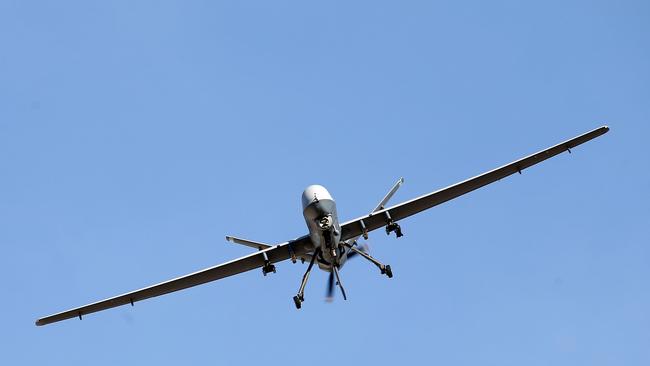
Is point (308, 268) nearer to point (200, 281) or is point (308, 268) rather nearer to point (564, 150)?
point (200, 281)

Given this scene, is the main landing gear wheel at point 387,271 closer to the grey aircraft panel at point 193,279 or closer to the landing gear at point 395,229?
the landing gear at point 395,229

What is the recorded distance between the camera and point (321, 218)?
38562 millimetres

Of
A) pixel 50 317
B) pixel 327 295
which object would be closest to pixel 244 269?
pixel 327 295

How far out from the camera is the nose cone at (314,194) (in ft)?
126

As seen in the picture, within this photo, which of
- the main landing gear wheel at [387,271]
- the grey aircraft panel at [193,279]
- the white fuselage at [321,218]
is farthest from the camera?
the grey aircraft panel at [193,279]

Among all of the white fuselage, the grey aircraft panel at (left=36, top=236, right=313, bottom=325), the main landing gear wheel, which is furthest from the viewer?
the grey aircraft panel at (left=36, top=236, right=313, bottom=325)

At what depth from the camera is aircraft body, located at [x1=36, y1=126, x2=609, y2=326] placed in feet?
133

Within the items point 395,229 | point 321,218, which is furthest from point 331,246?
point 395,229

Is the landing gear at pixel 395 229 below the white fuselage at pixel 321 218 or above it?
below

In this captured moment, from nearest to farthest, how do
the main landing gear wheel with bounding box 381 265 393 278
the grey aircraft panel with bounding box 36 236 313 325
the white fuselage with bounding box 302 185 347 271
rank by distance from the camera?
the white fuselage with bounding box 302 185 347 271
the main landing gear wheel with bounding box 381 265 393 278
the grey aircraft panel with bounding box 36 236 313 325

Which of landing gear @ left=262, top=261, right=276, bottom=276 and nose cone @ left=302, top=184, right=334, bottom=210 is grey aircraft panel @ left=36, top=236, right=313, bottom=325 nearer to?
landing gear @ left=262, top=261, right=276, bottom=276

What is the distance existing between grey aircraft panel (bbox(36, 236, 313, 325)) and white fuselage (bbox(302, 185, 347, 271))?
8.00ft

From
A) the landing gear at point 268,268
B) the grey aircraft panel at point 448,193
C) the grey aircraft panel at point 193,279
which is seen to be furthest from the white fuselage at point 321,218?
the landing gear at point 268,268

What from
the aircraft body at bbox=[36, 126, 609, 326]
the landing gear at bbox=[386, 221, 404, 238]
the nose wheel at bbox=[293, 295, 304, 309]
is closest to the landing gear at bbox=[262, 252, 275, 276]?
the aircraft body at bbox=[36, 126, 609, 326]
